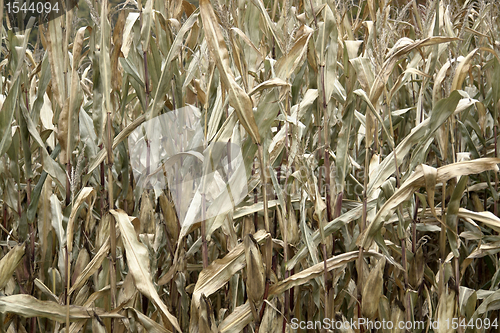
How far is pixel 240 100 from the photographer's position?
70 cm

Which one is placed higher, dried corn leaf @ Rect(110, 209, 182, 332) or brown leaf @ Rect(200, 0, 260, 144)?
brown leaf @ Rect(200, 0, 260, 144)

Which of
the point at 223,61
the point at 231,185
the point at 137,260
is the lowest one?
the point at 137,260

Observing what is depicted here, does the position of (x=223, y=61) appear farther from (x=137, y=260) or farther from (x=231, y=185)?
(x=137, y=260)

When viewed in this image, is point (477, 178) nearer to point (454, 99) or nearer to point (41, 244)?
point (454, 99)

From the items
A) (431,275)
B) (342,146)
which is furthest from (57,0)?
(431,275)

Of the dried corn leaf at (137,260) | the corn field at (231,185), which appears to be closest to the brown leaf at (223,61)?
the corn field at (231,185)

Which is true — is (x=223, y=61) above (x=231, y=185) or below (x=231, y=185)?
above

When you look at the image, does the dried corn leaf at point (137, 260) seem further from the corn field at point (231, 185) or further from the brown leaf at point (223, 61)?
the brown leaf at point (223, 61)

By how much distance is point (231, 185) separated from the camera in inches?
31.0

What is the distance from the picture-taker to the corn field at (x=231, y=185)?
76 centimetres

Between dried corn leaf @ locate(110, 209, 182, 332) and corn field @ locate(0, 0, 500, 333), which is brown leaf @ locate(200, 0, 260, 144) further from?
dried corn leaf @ locate(110, 209, 182, 332)

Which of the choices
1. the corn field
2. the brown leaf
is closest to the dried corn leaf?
the corn field

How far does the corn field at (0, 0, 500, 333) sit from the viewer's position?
763 millimetres

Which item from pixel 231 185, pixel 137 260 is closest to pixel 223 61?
pixel 231 185
